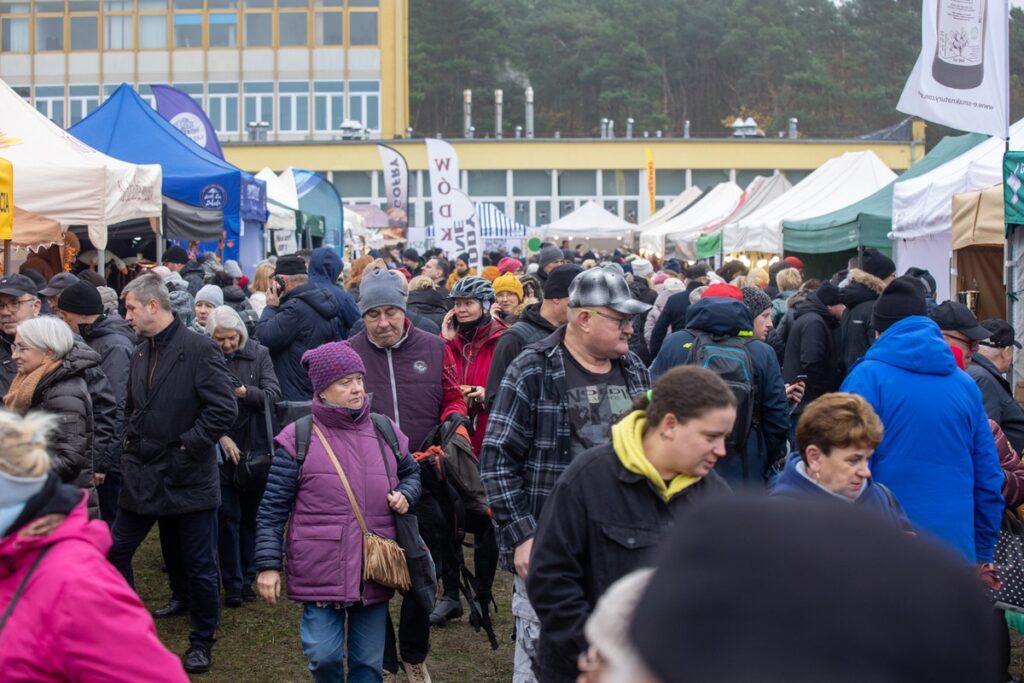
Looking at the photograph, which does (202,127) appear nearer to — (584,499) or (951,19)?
(951,19)

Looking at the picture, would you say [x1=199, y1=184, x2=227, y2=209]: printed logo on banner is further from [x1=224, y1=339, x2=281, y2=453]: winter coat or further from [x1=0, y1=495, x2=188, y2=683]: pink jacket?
[x1=0, y1=495, x2=188, y2=683]: pink jacket

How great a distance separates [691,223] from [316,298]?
26.4 meters

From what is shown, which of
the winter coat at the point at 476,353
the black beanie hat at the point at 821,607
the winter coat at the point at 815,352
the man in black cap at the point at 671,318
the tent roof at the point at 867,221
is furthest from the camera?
the tent roof at the point at 867,221

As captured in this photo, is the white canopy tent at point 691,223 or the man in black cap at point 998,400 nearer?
the man in black cap at point 998,400

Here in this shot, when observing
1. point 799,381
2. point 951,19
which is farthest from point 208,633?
point 951,19

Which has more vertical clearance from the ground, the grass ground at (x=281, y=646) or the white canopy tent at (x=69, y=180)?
the white canopy tent at (x=69, y=180)

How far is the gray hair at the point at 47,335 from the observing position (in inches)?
226

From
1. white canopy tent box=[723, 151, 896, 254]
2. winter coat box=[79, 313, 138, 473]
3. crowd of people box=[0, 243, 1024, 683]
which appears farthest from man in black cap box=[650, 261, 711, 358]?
white canopy tent box=[723, 151, 896, 254]

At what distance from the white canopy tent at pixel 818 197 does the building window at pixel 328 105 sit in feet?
142

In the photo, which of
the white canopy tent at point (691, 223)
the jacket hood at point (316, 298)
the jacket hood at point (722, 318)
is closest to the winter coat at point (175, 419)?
the jacket hood at point (316, 298)

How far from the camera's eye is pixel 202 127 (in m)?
20.3

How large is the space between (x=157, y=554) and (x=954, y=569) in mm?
9302

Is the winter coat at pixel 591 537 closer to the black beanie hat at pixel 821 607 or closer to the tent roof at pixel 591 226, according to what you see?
the black beanie hat at pixel 821 607

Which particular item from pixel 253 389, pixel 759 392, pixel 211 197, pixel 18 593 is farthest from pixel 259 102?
pixel 18 593
